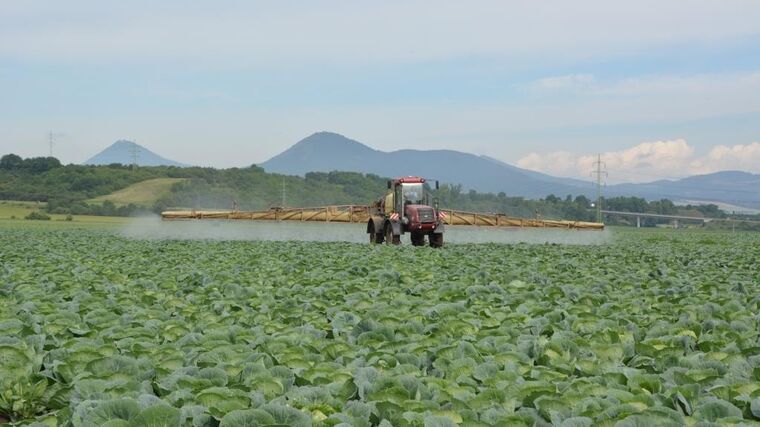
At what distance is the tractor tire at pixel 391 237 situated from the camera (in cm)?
2805

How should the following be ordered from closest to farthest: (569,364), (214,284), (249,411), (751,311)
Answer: (249,411) < (569,364) < (751,311) < (214,284)

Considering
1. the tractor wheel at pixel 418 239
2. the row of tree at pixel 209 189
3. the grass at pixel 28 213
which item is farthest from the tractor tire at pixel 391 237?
the row of tree at pixel 209 189

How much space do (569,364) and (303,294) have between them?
5548mm

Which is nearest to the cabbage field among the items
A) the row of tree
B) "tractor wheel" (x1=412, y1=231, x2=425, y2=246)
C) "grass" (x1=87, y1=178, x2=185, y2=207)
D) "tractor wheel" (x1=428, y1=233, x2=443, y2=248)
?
"tractor wheel" (x1=428, y1=233, x2=443, y2=248)

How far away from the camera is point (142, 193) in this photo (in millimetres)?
107938

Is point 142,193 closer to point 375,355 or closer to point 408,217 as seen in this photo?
point 408,217

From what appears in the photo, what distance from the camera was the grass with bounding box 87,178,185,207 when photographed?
10338cm

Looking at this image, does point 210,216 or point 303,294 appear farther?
point 210,216

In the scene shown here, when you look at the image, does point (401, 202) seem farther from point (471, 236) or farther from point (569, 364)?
point (569, 364)

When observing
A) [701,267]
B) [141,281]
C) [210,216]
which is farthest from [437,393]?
[210,216]

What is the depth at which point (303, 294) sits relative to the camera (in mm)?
10828

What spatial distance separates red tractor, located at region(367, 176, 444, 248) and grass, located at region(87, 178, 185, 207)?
74.3 m

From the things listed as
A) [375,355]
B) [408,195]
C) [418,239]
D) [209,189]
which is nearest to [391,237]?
[418,239]

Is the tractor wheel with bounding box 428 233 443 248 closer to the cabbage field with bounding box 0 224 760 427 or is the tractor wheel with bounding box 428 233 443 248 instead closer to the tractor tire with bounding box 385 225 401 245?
the tractor tire with bounding box 385 225 401 245
